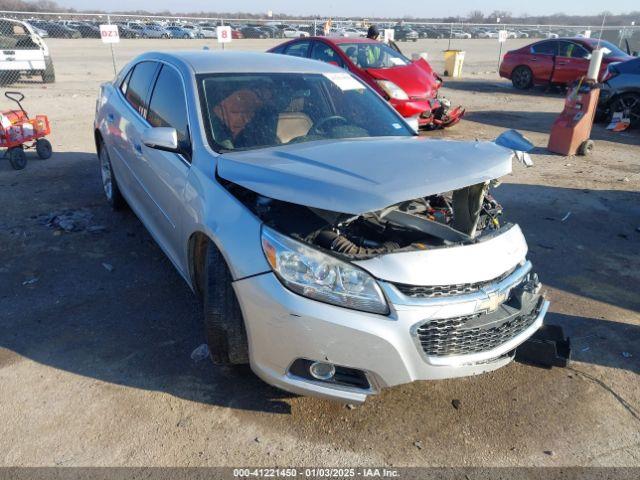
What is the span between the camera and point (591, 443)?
270cm

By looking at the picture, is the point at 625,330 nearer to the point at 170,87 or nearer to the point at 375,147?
the point at 375,147

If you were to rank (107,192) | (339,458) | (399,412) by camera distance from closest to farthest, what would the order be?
(339,458), (399,412), (107,192)

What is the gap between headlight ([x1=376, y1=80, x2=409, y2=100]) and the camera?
9242 mm

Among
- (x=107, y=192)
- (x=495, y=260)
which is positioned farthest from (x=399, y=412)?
(x=107, y=192)

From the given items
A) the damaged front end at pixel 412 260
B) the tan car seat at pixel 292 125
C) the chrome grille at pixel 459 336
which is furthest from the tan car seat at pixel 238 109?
the chrome grille at pixel 459 336

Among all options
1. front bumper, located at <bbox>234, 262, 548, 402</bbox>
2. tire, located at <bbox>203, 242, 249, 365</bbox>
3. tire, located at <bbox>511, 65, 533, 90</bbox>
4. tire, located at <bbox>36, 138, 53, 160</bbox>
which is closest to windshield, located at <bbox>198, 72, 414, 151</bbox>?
tire, located at <bbox>203, 242, 249, 365</bbox>

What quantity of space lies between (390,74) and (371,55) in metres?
0.70

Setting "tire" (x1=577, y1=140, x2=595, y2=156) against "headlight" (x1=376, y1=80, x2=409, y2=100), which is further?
"headlight" (x1=376, y1=80, x2=409, y2=100)

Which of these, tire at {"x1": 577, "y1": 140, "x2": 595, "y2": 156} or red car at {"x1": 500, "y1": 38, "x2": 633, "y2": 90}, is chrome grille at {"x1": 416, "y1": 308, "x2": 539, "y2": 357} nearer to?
tire at {"x1": 577, "y1": 140, "x2": 595, "y2": 156}

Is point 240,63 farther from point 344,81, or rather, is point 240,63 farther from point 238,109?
point 344,81

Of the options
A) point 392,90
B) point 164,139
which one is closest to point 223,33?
point 392,90

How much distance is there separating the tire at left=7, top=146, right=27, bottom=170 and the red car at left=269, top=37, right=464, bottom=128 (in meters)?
5.46

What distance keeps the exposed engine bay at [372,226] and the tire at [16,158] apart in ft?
17.8

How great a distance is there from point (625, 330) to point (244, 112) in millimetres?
3122
